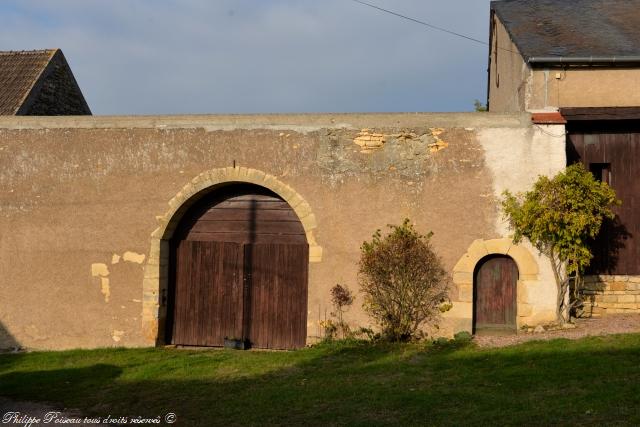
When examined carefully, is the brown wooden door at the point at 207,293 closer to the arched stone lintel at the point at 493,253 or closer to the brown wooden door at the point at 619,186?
the arched stone lintel at the point at 493,253

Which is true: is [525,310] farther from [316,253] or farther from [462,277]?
[316,253]

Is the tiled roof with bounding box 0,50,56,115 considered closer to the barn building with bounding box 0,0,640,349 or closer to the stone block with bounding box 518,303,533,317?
the barn building with bounding box 0,0,640,349

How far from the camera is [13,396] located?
8.11 m

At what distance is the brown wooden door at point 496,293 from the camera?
32.7 feet

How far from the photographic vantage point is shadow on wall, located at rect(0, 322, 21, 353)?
430 inches

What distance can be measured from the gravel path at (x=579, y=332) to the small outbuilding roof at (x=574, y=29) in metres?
4.19

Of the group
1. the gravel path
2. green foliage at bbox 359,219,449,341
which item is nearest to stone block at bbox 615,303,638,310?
the gravel path

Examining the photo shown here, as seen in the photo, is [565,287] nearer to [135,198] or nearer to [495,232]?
[495,232]

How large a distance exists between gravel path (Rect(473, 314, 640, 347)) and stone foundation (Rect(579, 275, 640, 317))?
602 mm

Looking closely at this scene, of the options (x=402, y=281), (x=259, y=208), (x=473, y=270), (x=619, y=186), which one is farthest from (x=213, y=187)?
(x=619, y=186)

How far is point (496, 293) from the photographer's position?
10.0 m

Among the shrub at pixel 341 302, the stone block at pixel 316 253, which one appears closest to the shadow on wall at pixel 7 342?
the stone block at pixel 316 253

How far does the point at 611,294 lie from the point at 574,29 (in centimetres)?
482

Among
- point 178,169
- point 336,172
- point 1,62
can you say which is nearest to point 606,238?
point 336,172
